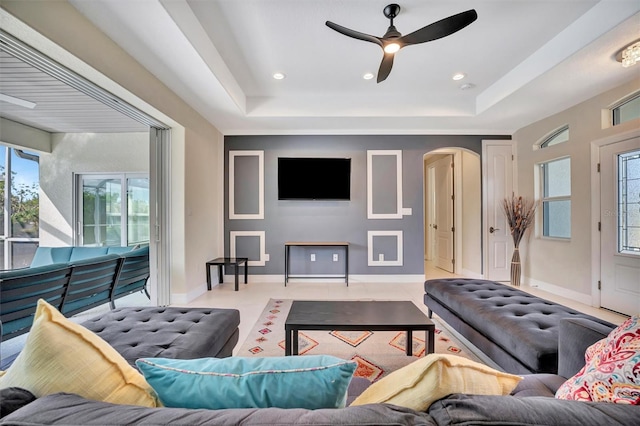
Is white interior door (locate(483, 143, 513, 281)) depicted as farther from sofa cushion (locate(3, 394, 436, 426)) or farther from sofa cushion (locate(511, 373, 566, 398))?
sofa cushion (locate(3, 394, 436, 426))

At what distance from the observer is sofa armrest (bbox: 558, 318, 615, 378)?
3.62 ft

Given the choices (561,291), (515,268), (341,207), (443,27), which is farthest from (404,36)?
(561,291)

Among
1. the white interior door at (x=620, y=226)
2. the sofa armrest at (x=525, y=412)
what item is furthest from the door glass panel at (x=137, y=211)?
the white interior door at (x=620, y=226)

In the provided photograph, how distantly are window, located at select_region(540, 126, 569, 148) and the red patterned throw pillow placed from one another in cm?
405

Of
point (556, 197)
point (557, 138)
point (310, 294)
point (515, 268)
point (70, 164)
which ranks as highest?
point (557, 138)

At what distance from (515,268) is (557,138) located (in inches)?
81.8

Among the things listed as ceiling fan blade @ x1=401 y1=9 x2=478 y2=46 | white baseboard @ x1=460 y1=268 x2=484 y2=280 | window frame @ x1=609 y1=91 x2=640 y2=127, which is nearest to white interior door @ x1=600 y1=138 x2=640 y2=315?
window frame @ x1=609 y1=91 x2=640 y2=127

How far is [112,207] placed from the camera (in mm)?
4840

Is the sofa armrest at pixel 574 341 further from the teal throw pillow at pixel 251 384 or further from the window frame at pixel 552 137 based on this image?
the window frame at pixel 552 137

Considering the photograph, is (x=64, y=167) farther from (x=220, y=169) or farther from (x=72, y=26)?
(x=72, y=26)

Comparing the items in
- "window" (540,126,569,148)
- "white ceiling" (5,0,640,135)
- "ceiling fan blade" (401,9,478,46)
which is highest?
"white ceiling" (5,0,640,135)

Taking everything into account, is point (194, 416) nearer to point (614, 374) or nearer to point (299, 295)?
point (614, 374)

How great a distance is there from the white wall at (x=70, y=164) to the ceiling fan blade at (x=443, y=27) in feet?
15.4

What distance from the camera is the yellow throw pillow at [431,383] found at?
60 cm
